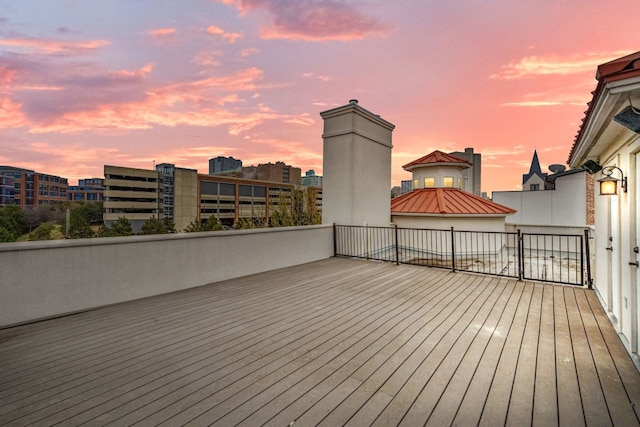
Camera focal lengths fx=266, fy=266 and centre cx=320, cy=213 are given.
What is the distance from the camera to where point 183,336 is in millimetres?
3139

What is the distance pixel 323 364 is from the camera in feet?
8.30

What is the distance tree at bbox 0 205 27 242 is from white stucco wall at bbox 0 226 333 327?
41.3 meters

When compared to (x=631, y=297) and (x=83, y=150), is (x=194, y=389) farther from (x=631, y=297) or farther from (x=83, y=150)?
(x=83, y=150)

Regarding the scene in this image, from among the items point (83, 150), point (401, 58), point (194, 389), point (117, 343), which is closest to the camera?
point (194, 389)

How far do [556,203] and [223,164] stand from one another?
372 ft

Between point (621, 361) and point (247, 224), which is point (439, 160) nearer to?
point (621, 361)

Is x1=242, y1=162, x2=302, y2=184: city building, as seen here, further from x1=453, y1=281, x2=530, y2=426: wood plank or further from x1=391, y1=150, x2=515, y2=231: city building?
x1=453, y1=281, x2=530, y2=426: wood plank

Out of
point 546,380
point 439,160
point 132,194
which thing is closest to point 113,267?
point 546,380

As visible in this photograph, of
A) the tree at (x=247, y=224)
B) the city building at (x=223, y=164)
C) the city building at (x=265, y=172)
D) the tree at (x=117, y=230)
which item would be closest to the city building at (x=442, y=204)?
the tree at (x=247, y=224)

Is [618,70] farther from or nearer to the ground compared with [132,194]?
nearer to the ground

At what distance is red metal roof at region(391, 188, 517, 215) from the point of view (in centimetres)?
1127

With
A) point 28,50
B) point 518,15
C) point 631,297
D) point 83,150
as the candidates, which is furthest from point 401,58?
point 83,150

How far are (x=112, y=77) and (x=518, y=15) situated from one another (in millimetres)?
13706

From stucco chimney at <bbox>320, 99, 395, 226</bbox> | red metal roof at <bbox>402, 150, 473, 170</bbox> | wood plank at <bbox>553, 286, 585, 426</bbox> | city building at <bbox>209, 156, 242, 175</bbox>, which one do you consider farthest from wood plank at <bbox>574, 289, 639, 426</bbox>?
city building at <bbox>209, 156, 242, 175</bbox>
